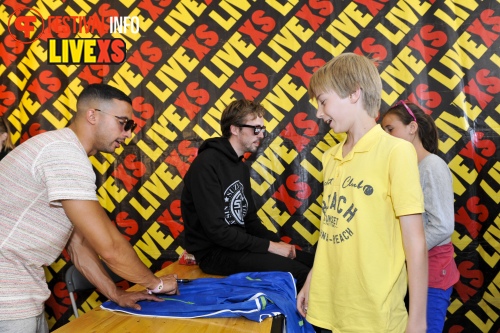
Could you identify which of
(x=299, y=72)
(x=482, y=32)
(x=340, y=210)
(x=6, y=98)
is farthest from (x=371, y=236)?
(x=6, y=98)

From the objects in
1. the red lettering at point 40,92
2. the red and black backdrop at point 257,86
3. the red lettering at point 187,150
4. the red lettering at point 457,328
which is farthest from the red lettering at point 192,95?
the red lettering at point 457,328

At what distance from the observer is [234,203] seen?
2.91 metres

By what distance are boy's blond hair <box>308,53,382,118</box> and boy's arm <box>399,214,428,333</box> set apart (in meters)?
0.40

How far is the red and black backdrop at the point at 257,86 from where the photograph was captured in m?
3.42

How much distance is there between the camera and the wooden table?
174 centimetres

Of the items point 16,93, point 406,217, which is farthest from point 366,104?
point 16,93

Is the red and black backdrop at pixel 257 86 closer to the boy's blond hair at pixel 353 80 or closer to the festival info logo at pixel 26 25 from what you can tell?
the festival info logo at pixel 26 25

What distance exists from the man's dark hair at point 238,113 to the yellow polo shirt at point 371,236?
1555 mm

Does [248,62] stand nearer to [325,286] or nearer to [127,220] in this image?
[127,220]

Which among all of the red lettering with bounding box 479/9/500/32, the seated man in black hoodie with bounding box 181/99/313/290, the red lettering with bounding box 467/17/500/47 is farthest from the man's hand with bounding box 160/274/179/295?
the red lettering with bounding box 479/9/500/32

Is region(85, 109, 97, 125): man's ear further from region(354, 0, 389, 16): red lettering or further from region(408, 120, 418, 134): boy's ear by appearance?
region(354, 0, 389, 16): red lettering

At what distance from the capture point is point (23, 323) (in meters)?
1.77

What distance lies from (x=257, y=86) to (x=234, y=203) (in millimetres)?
1067

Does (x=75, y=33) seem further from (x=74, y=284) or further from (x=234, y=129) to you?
(x=74, y=284)
